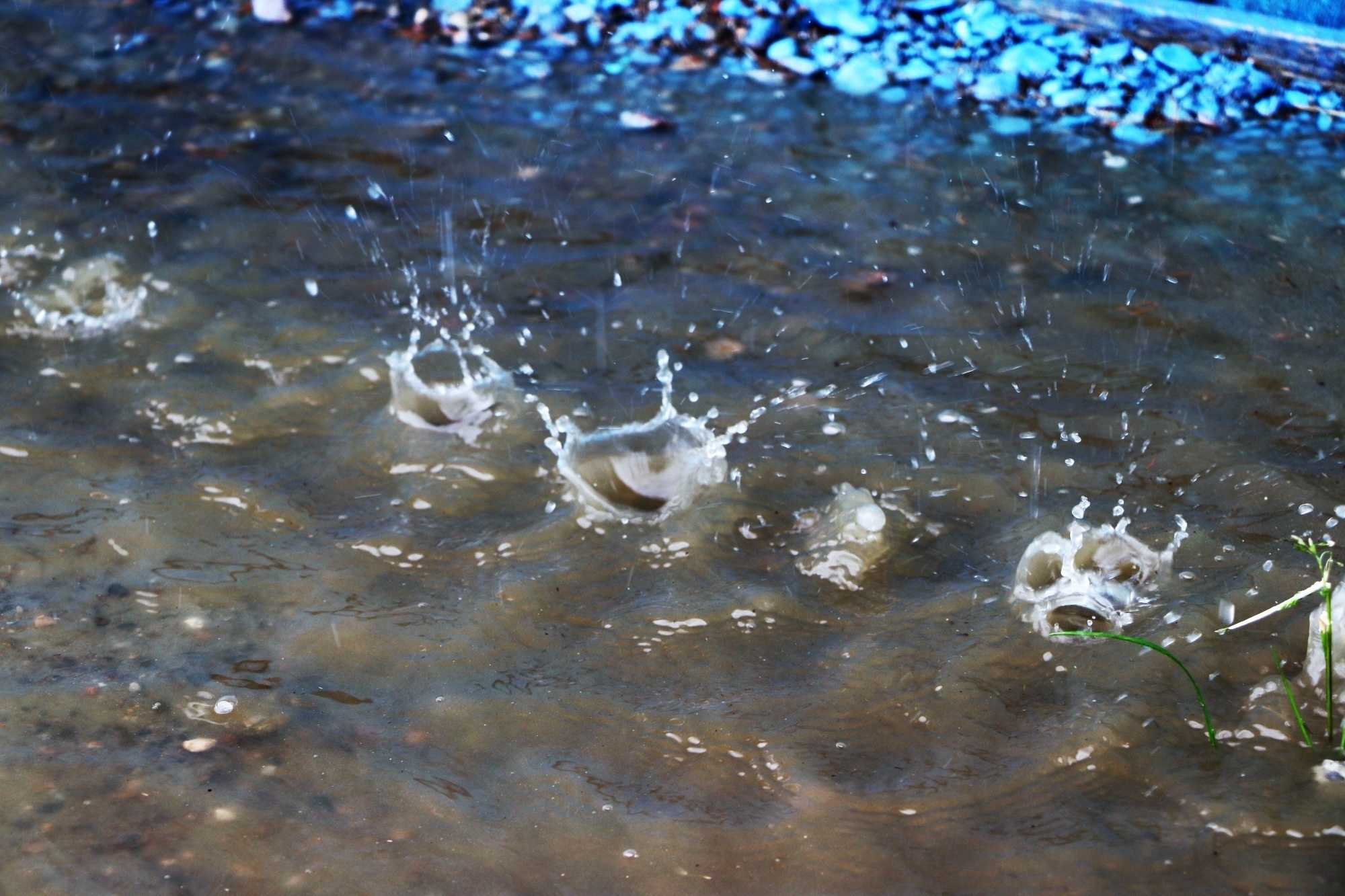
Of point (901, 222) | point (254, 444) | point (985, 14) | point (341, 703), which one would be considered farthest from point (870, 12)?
point (341, 703)

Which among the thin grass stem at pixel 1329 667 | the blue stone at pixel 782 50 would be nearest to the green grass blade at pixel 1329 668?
the thin grass stem at pixel 1329 667

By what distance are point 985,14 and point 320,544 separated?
3729 mm

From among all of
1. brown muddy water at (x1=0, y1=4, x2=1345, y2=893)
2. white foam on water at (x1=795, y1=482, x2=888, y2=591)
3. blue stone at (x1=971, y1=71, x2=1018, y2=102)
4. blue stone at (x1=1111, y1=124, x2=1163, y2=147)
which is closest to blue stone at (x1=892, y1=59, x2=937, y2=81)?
blue stone at (x1=971, y1=71, x2=1018, y2=102)

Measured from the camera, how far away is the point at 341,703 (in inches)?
86.4

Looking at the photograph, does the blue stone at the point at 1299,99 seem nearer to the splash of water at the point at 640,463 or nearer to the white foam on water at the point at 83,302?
the splash of water at the point at 640,463

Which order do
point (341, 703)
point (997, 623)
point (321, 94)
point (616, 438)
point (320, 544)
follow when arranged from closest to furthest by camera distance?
point (341, 703) → point (997, 623) → point (320, 544) → point (616, 438) → point (321, 94)

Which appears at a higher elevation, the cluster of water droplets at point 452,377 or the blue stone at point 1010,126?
the blue stone at point 1010,126

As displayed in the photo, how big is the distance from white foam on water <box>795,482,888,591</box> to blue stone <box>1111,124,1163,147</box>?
2.40 m

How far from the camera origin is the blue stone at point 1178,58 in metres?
4.73

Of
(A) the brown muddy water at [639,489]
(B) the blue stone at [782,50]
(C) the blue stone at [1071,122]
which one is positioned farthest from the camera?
(B) the blue stone at [782,50]

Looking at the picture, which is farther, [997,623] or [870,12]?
[870,12]

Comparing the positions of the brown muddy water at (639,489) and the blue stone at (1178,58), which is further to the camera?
the blue stone at (1178,58)

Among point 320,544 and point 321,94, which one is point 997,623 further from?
point 321,94

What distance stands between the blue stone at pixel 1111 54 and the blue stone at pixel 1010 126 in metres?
0.47
